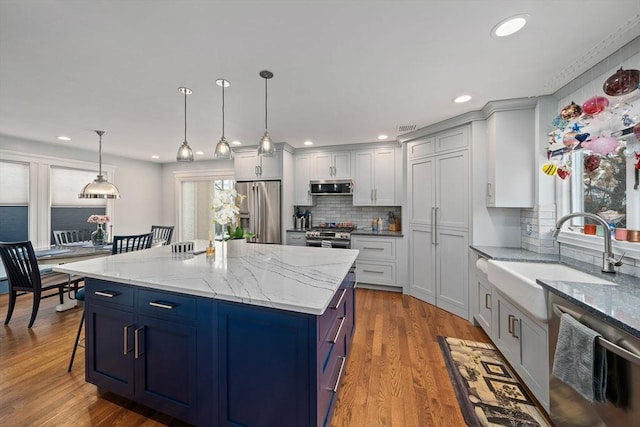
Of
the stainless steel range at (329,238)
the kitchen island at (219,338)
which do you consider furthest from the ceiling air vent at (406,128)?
the kitchen island at (219,338)

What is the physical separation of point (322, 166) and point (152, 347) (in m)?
3.58

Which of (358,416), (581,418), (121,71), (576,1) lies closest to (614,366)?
(581,418)

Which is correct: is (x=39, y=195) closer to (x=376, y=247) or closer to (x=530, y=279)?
(x=376, y=247)

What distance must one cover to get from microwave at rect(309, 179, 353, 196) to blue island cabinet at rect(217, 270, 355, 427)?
3.12m

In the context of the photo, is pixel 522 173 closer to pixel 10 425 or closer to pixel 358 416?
pixel 358 416

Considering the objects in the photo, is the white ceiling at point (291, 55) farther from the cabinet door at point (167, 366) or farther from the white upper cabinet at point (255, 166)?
the cabinet door at point (167, 366)

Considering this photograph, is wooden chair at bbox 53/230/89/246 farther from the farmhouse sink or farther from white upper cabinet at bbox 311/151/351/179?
the farmhouse sink

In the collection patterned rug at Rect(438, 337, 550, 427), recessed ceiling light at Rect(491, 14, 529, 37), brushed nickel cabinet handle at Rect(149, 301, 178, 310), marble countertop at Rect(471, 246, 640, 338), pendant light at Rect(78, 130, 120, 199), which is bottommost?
patterned rug at Rect(438, 337, 550, 427)

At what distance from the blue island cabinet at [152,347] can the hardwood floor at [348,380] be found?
0.17 meters

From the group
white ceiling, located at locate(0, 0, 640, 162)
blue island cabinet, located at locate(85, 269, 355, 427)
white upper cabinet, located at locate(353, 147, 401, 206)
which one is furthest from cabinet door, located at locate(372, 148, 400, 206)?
blue island cabinet, located at locate(85, 269, 355, 427)

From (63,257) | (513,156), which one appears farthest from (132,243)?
(513,156)

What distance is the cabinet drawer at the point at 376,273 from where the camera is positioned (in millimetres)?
3881

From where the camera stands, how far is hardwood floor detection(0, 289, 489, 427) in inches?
61.8

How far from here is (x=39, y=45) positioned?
64.5 inches
